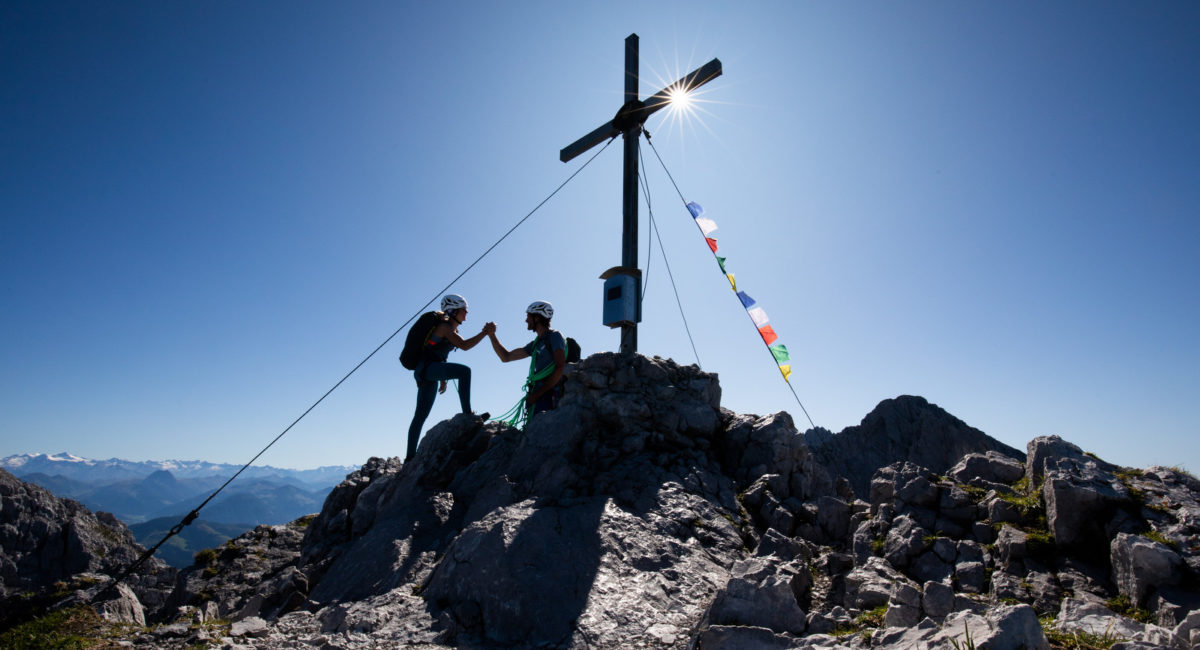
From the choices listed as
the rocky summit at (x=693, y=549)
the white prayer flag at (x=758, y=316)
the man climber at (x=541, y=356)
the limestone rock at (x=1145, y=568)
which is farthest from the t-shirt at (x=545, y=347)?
the limestone rock at (x=1145, y=568)

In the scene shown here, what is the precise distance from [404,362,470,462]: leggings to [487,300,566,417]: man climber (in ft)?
3.08

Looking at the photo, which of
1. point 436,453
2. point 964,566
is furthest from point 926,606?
point 436,453

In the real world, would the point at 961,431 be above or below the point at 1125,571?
above

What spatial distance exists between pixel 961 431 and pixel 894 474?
3346cm

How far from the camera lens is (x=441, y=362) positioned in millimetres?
11141

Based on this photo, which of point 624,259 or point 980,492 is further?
point 624,259

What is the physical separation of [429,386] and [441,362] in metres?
0.58

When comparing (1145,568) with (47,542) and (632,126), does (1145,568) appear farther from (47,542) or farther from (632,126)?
(47,542)

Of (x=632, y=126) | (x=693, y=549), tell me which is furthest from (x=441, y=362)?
(x=632, y=126)

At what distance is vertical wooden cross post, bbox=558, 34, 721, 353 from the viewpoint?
41.6 ft

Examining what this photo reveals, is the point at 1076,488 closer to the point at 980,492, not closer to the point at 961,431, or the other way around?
the point at 980,492

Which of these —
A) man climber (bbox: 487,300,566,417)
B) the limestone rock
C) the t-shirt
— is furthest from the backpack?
the limestone rock

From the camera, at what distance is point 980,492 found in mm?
7117

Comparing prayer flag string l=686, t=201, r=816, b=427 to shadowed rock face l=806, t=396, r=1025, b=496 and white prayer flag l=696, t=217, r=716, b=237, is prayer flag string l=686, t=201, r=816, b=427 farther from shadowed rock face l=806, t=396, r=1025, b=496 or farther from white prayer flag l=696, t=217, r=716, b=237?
shadowed rock face l=806, t=396, r=1025, b=496
